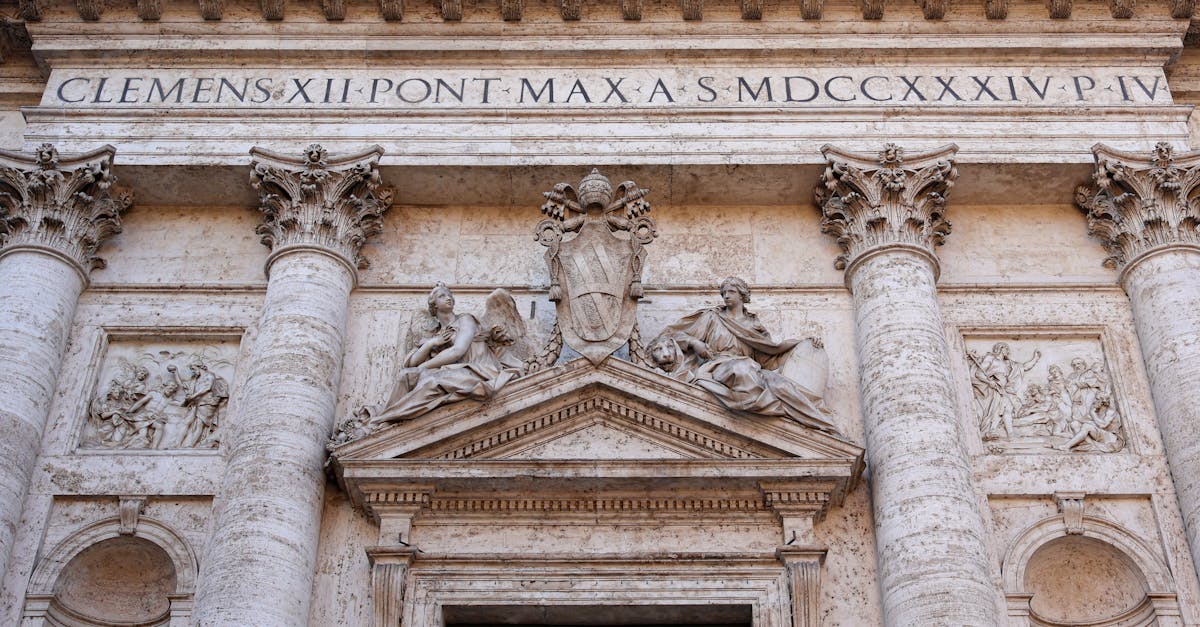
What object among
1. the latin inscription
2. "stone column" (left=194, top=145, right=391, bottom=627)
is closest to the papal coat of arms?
the latin inscription

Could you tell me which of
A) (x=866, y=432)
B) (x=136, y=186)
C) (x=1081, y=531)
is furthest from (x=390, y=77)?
(x=1081, y=531)

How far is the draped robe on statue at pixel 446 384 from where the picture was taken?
13.0 metres

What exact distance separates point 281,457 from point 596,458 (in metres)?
2.65

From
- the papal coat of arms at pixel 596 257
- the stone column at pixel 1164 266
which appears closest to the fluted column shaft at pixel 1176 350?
the stone column at pixel 1164 266

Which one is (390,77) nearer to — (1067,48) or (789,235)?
(789,235)

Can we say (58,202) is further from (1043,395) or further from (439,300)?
(1043,395)

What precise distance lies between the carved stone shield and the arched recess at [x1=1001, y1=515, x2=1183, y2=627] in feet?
12.8

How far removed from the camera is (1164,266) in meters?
14.2

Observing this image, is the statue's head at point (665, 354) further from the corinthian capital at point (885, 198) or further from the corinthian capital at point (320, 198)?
the corinthian capital at point (320, 198)

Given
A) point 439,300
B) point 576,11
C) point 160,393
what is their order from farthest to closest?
point 576,11, point 160,393, point 439,300

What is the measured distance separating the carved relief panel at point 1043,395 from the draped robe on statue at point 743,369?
1.74 m

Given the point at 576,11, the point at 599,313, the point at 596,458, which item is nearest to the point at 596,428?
the point at 596,458

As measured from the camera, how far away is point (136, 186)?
15.1m

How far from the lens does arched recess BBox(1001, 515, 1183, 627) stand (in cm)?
1257
